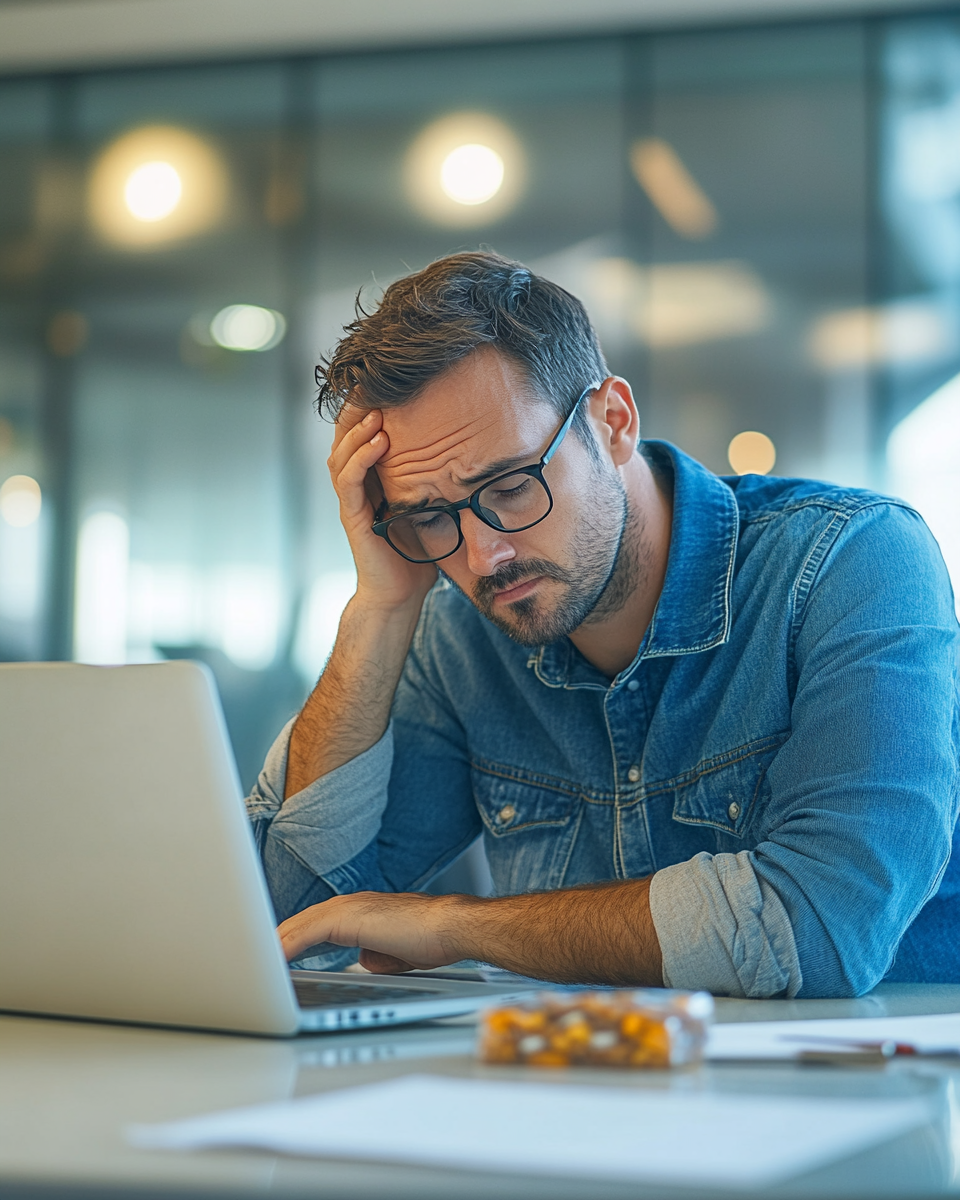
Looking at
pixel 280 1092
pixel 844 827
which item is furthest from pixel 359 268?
pixel 280 1092

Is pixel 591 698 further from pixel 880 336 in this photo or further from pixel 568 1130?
pixel 880 336

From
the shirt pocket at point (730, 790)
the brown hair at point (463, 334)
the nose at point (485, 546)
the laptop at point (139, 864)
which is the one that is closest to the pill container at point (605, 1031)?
the laptop at point (139, 864)

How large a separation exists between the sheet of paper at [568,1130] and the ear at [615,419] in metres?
1.01

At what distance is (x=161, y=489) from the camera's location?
14.4 feet

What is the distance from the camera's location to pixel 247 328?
14.3ft

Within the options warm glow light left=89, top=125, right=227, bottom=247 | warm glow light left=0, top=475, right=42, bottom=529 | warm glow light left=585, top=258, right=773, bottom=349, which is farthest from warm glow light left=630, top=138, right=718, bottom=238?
warm glow light left=0, top=475, right=42, bottom=529

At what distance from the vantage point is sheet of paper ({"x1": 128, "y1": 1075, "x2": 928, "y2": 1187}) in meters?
0.45

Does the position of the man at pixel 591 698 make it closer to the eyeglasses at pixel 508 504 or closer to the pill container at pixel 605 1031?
the eyeglasses at pixel 508 504

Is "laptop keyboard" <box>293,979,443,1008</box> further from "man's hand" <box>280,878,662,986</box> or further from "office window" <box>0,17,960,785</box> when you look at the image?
"office window" <box>0,17,960,785</box>

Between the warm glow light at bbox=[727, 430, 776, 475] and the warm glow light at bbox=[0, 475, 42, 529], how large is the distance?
92.3 inches

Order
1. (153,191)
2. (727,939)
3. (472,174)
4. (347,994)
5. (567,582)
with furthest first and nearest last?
(153,191) < (472,174) < (567,582) < (727,939) < (347,994)

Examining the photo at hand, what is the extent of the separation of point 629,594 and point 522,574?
16 centimetres

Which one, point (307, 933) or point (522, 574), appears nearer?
point (307, 933)

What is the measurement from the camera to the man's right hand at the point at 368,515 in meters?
1.47
